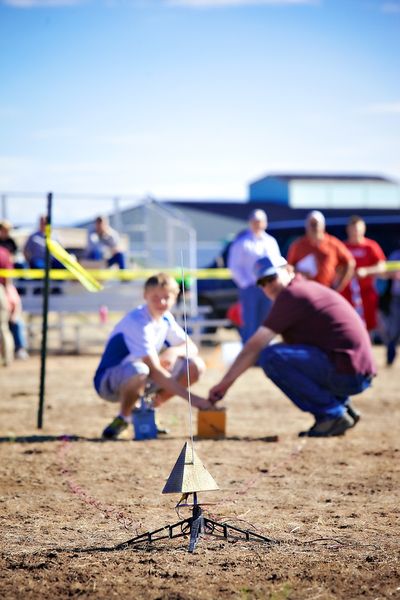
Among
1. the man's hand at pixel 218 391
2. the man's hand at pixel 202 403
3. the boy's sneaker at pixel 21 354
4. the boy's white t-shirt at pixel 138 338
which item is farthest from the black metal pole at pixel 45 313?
the boy's sneaker at pixel 21 354

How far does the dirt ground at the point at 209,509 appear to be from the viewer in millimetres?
4395

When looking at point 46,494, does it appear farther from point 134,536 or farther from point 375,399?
point 375,399

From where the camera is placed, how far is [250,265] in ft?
44.8

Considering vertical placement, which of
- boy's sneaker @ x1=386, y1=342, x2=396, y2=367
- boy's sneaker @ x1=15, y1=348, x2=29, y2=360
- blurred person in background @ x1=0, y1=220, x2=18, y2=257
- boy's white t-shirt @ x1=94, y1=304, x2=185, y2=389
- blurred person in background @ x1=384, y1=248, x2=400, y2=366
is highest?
blurred person in background @ x1=0, y1=220, x2=18, y2=257

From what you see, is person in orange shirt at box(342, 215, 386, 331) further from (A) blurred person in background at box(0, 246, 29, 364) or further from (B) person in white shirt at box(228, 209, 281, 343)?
(A) blurred person in background at box(0, 246, 29, 364)

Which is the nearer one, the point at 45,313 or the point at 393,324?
the point at 45,313

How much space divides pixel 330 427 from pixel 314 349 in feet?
2.02

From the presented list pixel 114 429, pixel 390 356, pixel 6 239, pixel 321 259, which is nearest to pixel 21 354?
pixel 6 239

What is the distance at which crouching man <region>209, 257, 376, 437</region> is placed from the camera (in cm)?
806

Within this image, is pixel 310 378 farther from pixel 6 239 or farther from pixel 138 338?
pixel 6 239

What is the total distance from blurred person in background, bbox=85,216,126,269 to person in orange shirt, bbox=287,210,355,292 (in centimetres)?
415

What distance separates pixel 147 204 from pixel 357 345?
1071 cm

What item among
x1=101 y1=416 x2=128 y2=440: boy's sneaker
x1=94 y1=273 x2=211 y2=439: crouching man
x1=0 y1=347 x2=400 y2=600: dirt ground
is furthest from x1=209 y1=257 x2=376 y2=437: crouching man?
x1=101 y1=416 x2=128 y2=440: boy's sneaker

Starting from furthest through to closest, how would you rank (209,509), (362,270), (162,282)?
(362,270) < (162,282) < (209,509)
